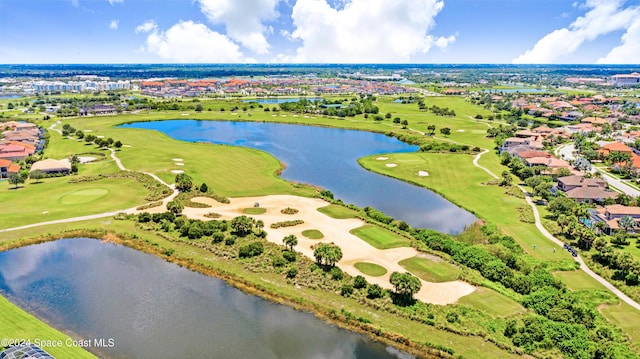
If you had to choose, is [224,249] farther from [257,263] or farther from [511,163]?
[511,163]

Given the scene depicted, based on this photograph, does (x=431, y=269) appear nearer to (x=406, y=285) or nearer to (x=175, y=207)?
(x=406, y=285)

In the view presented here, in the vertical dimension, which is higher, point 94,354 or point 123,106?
point 123,106

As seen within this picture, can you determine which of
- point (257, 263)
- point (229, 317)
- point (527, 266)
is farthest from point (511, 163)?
point (229, 317)

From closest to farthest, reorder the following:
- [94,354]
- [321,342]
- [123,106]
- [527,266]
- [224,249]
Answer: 1. [94,354]
2. [321,342]
3. [527,266]
4. [224,249]
5. [123,106]

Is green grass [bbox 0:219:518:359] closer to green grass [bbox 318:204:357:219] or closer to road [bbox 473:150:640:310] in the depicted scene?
road [bbox 473:150:640:310]

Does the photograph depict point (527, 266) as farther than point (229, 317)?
Yes

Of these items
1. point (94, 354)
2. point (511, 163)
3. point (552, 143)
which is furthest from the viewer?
point (552, 143)

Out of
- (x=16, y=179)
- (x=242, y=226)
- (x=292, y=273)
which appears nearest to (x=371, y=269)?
(x=292, y=273)

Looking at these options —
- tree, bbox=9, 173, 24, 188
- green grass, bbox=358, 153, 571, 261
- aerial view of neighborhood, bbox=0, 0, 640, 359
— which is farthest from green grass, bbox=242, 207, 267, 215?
tree, bbox=9, 173, 24, 188
